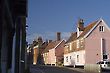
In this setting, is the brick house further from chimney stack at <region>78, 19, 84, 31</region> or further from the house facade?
the house facade

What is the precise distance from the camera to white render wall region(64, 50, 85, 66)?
6956 cm

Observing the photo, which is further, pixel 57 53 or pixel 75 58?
pixel 57 53


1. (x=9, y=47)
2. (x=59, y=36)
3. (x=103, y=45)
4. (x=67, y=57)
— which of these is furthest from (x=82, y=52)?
(x=9, y=47)

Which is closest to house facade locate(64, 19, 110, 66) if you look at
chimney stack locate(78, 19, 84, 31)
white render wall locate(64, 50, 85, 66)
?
white render wall locate(64, 50, 85, 66)

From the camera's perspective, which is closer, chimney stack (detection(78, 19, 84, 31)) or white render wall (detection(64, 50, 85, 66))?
white render wall (detection(64, 50, 85, 66))

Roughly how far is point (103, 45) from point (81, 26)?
9453 millimetres

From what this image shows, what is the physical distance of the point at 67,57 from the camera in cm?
8438

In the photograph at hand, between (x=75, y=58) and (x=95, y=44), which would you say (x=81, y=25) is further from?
(x=95, y=44)

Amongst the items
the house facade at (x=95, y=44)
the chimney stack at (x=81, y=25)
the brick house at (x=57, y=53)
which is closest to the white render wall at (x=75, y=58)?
the house facade at (x=95, y=44)

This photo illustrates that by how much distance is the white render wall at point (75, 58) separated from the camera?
69562 mm

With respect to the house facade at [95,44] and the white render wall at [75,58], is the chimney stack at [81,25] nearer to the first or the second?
the white render wall at [75,58]

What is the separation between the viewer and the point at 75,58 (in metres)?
74.9

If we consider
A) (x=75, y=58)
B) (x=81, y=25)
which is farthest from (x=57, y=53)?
(x=75, y=58)

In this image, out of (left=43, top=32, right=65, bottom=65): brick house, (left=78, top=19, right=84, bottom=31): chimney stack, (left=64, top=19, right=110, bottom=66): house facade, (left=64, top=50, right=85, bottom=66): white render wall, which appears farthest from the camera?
(left=43, top=32, right=65, bottom=65): brick house
